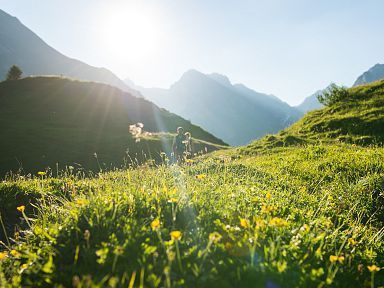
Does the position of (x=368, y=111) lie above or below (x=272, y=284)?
above

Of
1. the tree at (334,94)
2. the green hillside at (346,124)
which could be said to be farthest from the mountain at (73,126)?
the tree at (334,94)

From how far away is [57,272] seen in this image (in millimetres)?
4145

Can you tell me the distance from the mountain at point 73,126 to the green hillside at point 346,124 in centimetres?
1267

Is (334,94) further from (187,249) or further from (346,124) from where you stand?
(187,249)

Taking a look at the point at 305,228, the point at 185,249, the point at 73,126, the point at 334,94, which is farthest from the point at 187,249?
the point at 73,126

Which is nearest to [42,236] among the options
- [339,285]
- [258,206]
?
[258,206]

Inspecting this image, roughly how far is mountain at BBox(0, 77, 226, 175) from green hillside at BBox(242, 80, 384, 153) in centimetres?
1267

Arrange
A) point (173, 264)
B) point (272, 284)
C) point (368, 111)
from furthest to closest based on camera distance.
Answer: point (368, 111)
point (173, 264)
point (272, 284)

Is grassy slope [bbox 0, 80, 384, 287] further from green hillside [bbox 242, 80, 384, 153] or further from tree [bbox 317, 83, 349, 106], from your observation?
tree [bbox 317, 83, 349, 106]

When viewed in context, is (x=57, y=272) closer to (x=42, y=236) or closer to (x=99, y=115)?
(x=42, y=236)

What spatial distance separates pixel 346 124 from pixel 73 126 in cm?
4425

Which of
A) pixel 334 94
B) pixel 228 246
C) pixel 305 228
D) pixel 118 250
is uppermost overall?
pixel 334 94

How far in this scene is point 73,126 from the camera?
52.9 metres

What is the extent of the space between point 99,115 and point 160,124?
1671cm
